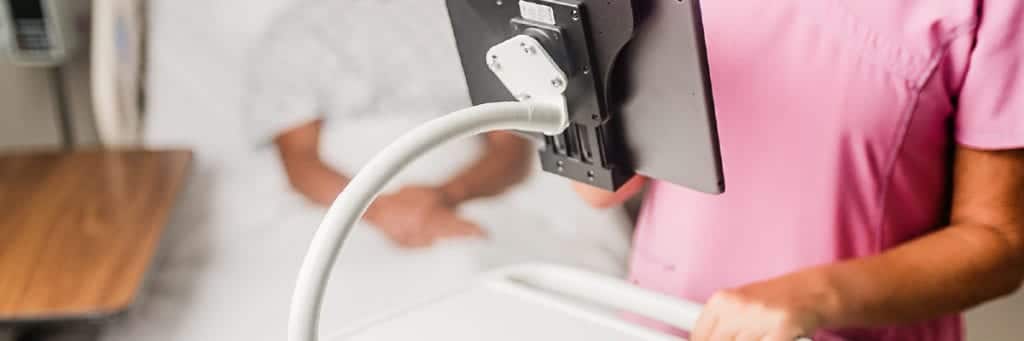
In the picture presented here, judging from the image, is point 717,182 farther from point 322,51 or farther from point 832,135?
point 322,51

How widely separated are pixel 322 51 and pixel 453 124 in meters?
0.80

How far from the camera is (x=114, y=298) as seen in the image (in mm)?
1014

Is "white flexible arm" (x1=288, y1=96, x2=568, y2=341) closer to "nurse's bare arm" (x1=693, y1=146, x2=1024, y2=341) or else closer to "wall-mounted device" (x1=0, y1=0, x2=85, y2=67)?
"nurse's bare arm" (x1=693, y1=146, x2=1024, y2=341)

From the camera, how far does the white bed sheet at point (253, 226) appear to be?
A: 1139mm

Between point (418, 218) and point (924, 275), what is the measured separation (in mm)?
642

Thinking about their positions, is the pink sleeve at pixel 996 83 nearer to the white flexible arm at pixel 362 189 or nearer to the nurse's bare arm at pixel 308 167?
the white flexible arm at pixel 362 189

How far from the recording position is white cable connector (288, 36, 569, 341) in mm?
545

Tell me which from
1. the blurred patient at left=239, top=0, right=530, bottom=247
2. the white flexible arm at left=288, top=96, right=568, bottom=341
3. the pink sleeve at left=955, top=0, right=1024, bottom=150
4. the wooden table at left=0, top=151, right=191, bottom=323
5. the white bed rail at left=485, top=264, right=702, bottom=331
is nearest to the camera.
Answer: the white flexible arm at left=288, top=96, right=568, bottom=341

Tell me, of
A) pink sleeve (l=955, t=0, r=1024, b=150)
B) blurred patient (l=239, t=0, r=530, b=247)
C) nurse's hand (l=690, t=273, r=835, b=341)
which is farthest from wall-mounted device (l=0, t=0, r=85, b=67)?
pink sleeve (l=955, t=0, r=1024, b=150)

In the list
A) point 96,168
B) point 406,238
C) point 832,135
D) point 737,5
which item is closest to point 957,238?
point 832,135

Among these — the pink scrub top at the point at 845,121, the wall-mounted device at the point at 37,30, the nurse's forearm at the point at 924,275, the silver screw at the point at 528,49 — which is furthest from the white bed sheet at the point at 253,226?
the silver screw at the point at 528,49

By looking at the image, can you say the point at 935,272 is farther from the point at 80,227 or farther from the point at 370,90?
the point at 80,227

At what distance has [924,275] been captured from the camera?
76 cm

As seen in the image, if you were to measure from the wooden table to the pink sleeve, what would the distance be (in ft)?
2.51
